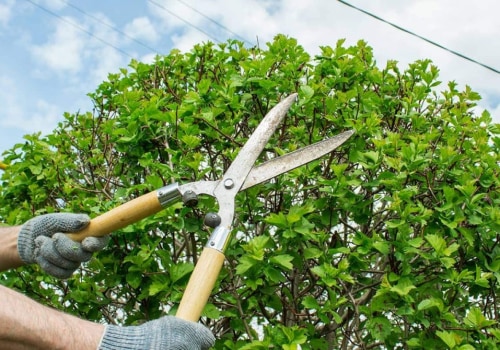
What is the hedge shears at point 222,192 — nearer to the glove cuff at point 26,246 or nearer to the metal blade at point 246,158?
the metal blade at point 246,158

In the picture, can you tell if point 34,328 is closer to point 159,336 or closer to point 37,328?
point 37,328

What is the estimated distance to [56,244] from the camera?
2660 millimetres

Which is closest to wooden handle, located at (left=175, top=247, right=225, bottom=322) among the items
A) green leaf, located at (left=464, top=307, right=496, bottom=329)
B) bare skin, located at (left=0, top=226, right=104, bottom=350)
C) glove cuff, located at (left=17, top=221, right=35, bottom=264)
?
bare skin, located at (left=0, top=226, right=104, bottom=350)

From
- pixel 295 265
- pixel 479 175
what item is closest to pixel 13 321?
pixel 295 265

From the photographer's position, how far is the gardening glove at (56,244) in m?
2.64

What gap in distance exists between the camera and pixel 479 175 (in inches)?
127

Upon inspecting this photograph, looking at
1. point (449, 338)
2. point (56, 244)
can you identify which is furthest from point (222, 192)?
point (449, 338)

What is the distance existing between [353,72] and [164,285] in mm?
1782

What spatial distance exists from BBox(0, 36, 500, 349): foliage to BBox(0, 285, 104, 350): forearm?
1009 millimetres

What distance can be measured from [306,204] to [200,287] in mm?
1008

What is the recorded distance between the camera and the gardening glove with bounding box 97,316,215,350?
6.37ft

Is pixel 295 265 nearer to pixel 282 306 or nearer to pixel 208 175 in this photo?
pixel 282 306

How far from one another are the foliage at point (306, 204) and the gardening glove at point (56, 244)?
1.19 feet

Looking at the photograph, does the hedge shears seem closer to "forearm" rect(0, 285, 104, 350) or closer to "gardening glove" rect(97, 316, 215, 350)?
"gardening glove" rect(97, 316, 215, 350)
